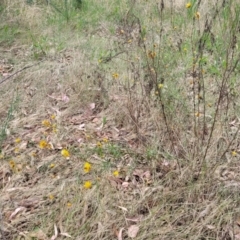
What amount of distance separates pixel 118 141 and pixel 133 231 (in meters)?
0.79

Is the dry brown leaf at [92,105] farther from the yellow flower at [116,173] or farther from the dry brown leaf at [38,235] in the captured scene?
the dry brown leaf at [38,235]

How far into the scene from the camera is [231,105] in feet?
9.32

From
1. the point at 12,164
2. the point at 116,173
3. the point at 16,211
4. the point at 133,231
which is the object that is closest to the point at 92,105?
the point at 12,164

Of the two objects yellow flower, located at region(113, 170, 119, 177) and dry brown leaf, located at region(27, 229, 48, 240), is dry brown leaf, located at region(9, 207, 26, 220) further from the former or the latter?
yellow flower, located at region(113, 170, 119, 177)

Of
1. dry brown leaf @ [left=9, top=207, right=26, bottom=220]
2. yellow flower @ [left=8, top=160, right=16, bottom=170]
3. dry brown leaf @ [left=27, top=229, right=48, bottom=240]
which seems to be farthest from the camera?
yellow flower @ [left=8, top=160, right=16, bottom=170]

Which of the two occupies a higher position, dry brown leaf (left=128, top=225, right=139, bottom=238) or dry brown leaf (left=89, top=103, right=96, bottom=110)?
dry brown leaf (left=89, top=103, right=96, bottom=110)

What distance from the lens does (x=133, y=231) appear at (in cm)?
193

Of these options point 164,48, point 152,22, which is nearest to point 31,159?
point 164,48

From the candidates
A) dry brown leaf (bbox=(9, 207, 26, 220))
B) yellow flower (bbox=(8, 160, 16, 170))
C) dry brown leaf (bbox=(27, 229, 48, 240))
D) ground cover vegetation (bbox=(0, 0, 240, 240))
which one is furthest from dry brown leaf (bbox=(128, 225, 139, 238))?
yellow flower (bbox=(8, 160, 16, 170))

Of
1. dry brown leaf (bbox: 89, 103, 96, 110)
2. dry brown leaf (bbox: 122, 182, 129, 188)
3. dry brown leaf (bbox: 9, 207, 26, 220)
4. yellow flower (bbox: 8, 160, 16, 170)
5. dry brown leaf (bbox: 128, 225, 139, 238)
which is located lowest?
dry brown leaf (bbox: 128, 225, 139, 238)

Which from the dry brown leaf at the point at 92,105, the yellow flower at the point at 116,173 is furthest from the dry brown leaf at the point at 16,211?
the dry brown leaf at the point at 92,105

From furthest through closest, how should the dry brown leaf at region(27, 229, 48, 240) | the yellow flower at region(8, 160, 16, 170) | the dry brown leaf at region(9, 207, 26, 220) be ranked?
the yellow flower at region(8, 160, 16, 170) → the dry brown leaf at region(9, 207, 26, 220) → the dry brown leaf at region(27, 229, 48, 240)

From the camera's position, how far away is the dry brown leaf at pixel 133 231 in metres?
1.92

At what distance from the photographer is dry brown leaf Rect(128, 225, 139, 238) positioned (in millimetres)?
1916
